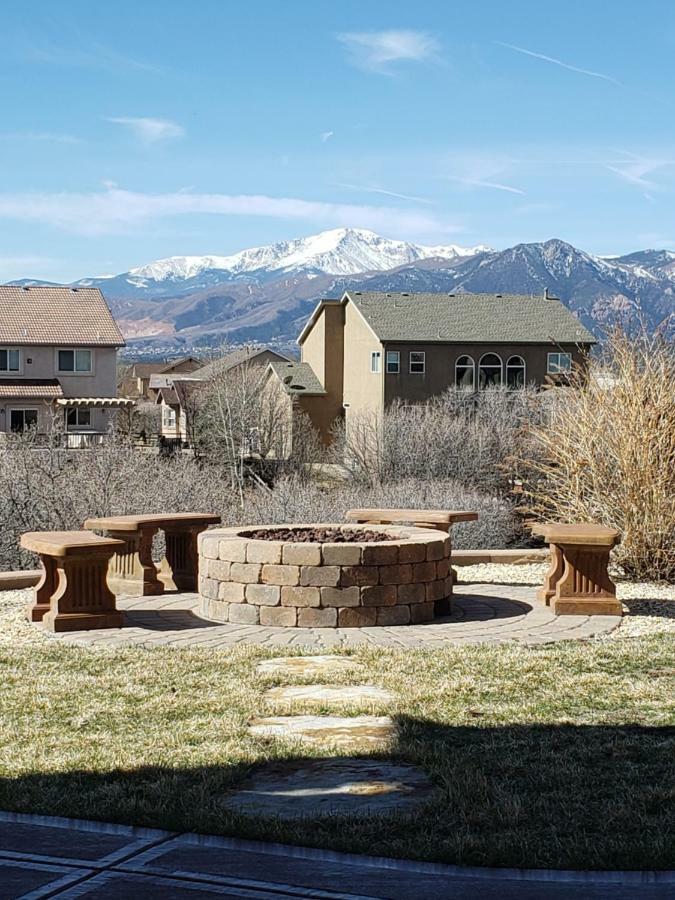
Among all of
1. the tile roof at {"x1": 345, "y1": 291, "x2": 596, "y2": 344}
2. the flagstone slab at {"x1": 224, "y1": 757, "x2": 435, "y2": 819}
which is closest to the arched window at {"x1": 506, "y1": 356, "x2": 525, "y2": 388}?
the tile roof at {"x1": 345, "y1": 291, "x2": 596, "y2": 344}

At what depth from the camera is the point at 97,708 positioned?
24.0ft

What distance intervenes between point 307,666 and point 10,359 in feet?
139

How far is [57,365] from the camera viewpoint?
4912 centimetres

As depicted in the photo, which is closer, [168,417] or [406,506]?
[406,506]

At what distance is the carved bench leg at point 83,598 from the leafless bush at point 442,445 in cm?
1738

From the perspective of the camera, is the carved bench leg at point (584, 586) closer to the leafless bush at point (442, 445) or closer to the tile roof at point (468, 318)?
the leafless bush at point (442, 445)

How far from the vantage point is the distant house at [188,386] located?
55594 millimetres

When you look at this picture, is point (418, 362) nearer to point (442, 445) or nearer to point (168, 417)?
point (442, 445)

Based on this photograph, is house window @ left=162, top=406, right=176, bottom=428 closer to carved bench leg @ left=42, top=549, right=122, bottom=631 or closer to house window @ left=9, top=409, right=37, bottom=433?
house window @ left=9, top=409, right=37, bottom=433

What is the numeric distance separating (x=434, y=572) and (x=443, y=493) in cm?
1205

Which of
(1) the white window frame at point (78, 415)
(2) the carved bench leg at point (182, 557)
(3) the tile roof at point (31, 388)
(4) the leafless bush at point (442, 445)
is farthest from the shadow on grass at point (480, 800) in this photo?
(1) the white window frame at point (78, 415)

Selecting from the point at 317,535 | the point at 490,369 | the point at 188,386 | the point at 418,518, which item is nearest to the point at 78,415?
the point at 188,386

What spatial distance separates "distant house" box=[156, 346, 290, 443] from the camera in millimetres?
55594

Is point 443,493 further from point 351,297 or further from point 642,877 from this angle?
point 351,297
